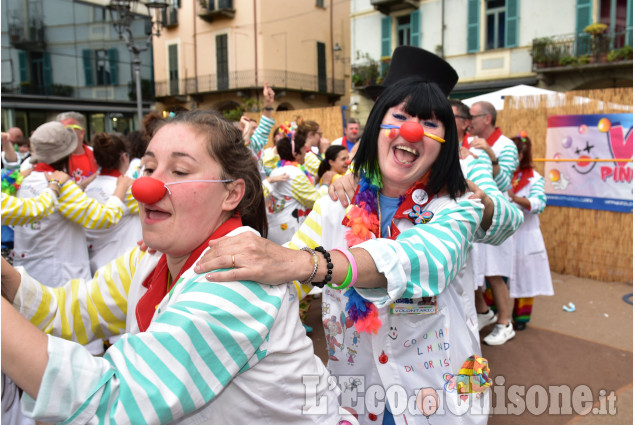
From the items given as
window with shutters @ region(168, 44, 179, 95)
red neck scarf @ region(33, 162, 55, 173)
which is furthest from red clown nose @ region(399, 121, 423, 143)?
window with shutters @ region(168, 44, 179, 95)

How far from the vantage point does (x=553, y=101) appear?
6.61 m

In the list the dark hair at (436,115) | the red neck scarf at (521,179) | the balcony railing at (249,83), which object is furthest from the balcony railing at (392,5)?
the dark hair at (436,115)

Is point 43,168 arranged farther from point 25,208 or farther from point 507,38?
point 507,38

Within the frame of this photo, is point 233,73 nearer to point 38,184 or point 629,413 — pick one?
point 38,184

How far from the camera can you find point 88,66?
22453 millimetres

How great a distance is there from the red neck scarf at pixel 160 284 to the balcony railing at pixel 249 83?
24.5 m

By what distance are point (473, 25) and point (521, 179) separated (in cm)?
1450

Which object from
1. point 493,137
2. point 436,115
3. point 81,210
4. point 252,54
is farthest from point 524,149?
point 252,54

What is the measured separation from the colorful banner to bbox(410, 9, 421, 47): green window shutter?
1335 cm

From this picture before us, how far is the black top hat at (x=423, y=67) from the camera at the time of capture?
2.01 meters

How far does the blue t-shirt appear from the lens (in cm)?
195

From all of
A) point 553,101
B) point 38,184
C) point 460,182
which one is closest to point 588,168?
point 553,101

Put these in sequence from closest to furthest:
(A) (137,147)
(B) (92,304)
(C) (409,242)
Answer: (C) (409,242)
(B) (92,304)
(A) (137,147)

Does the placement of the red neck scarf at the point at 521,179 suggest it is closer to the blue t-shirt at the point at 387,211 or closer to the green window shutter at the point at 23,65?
the blue t-shirt at the point at 387,211
